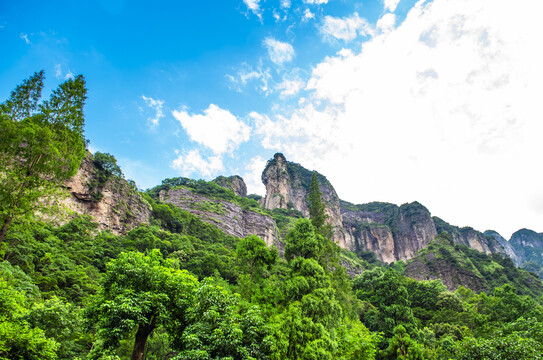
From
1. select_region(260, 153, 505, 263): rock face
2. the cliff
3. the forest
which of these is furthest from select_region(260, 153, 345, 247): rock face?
the forest

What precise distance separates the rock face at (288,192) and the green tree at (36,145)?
78.8 meters

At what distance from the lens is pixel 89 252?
73.8ft

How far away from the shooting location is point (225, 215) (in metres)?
57.7

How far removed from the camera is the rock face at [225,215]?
5491cm

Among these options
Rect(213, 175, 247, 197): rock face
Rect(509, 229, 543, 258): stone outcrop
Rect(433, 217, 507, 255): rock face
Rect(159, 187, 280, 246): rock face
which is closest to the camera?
Rect(159, 187, 280, 246): rock face

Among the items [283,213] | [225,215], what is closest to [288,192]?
[283,213]

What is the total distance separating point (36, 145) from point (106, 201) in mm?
26317

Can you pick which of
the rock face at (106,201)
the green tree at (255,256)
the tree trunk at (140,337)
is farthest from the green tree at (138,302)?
the rock face at (106,201)

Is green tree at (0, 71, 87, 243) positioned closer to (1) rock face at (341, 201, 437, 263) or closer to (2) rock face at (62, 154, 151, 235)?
(2) rock face at (62, 154, 151, 235)

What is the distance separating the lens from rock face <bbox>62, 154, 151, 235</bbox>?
3019cm

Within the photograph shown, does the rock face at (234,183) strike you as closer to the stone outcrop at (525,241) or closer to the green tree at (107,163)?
the green tree at (107,163)

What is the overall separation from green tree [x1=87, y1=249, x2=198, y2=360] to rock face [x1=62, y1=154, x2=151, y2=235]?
22887 millimetres

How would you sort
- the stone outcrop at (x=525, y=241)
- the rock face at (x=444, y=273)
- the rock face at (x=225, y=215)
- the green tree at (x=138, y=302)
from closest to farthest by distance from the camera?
the green tree at (x=138, y=302), the rock face at (x=444, y=273), the rock face at (x=225, y=215), the stone outcrop at (x=525, y=241)

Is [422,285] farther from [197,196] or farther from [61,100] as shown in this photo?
[197,196]
